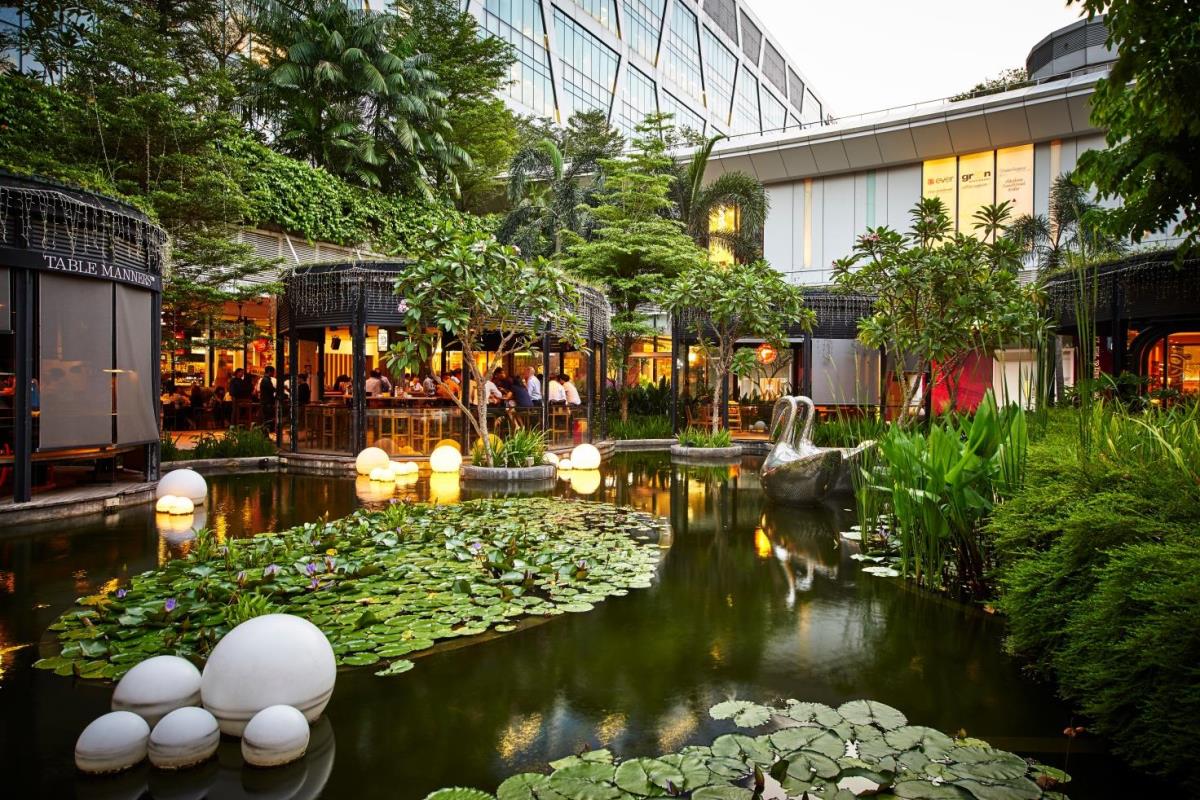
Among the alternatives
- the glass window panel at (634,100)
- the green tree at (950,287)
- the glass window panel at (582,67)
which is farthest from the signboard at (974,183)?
the glass window panel at (634,100)

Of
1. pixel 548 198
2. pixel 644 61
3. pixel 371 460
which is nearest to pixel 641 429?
pixel 371 460

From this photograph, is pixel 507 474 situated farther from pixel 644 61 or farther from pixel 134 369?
pixel 644 61

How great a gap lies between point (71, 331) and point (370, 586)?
5.89 meters

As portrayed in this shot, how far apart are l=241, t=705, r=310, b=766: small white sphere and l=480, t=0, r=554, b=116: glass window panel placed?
34912 millimetres

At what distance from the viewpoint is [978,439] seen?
5.34 meters

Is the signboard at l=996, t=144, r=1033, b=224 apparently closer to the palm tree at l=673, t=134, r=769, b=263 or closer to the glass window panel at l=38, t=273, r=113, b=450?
the palm tree at l=673, t=134, r=769, b=263

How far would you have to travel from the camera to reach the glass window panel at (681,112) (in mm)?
49559

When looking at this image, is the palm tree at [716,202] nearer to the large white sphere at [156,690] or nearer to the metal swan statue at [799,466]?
the metal swan statue at [799,466]

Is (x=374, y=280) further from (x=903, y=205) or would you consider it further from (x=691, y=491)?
(x=903, y=205)

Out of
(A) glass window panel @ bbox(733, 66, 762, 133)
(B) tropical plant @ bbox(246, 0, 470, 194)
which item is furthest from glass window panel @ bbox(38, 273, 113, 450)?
(A) glass window panel @ bbox(733, 66, 762, 133)

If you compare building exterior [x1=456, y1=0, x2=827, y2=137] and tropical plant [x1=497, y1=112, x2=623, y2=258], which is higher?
building exterior [x1=456, y1=0, x2=827, y2=137]

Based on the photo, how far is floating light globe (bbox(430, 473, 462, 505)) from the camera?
923 centimetres

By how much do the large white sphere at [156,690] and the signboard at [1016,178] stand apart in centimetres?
2568

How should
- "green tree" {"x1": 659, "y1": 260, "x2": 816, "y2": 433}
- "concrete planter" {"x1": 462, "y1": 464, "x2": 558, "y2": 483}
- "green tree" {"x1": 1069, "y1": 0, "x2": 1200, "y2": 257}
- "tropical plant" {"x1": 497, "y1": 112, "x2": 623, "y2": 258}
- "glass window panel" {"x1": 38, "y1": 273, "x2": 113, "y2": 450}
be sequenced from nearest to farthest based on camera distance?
1. "green tree" {"x1": 1069, "y1": 0, "x2": 1200, "y2": 257}
2. "glass window panel" {"x1": 38, "y1": 273, "x2": 113, "y2": 450}
3. "concrete planter" {"x1": 462, "y1": 464, "x2": 558, "y2": 483}
4. "green tree" {"x1": 659, "y1": 260, "x2": 816, "y2": 433}
5. "tropical plant" {"x1": 497, "y1": 112, "x2": 623, "y2": 258}
